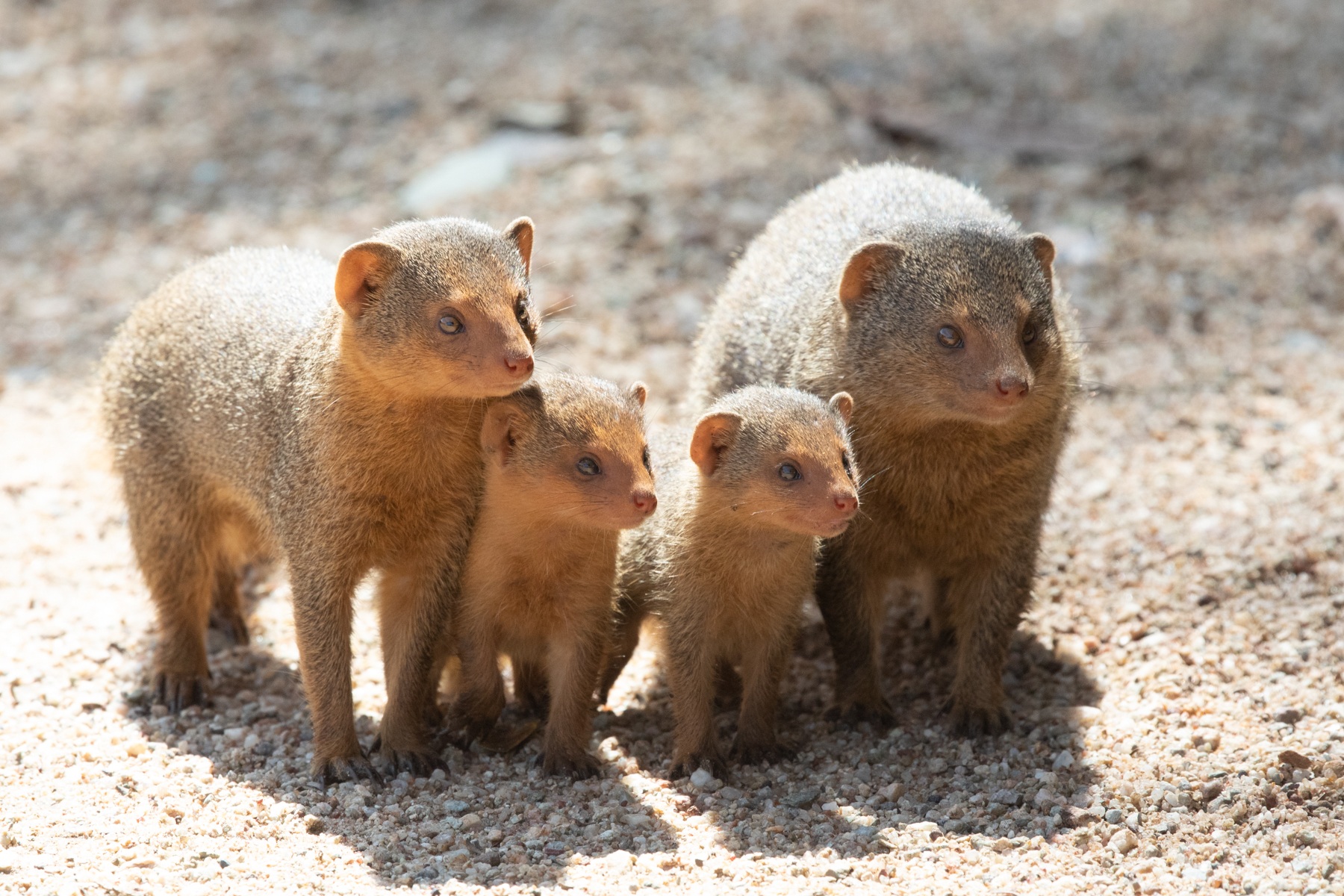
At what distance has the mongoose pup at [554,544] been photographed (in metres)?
5.14

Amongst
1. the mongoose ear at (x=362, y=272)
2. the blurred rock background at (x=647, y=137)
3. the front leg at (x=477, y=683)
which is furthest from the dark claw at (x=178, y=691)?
the blurred rock background at (x=647, y=137)

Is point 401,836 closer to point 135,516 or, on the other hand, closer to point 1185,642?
point 135,516

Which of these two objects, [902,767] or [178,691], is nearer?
[902,767]

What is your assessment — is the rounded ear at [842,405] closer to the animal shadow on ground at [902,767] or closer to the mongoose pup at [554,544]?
the mongoose pup at [554,544]

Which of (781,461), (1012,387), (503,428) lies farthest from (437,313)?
(1012,387)

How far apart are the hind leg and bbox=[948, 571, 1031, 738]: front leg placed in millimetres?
3080

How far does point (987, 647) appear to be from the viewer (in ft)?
19.2

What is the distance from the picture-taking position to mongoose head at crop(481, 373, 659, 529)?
5094 millimetres

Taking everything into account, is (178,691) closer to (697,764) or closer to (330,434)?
(330,434)

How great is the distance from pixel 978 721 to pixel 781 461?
143 centimetres

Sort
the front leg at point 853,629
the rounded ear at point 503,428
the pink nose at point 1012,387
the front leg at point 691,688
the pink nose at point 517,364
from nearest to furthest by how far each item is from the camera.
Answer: the pink nose at point 517,364
the pink nose at point 1012,387
the rounded ear at point 503,428
the front leg at point 691,688
the front leg at point 853,629

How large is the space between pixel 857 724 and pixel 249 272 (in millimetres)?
3083

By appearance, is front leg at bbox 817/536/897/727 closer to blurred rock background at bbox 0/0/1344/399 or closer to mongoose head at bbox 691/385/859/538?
mongoose head at bbox 691/385/859/538

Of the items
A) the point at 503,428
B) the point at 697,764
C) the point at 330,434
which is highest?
the point at 503,428
